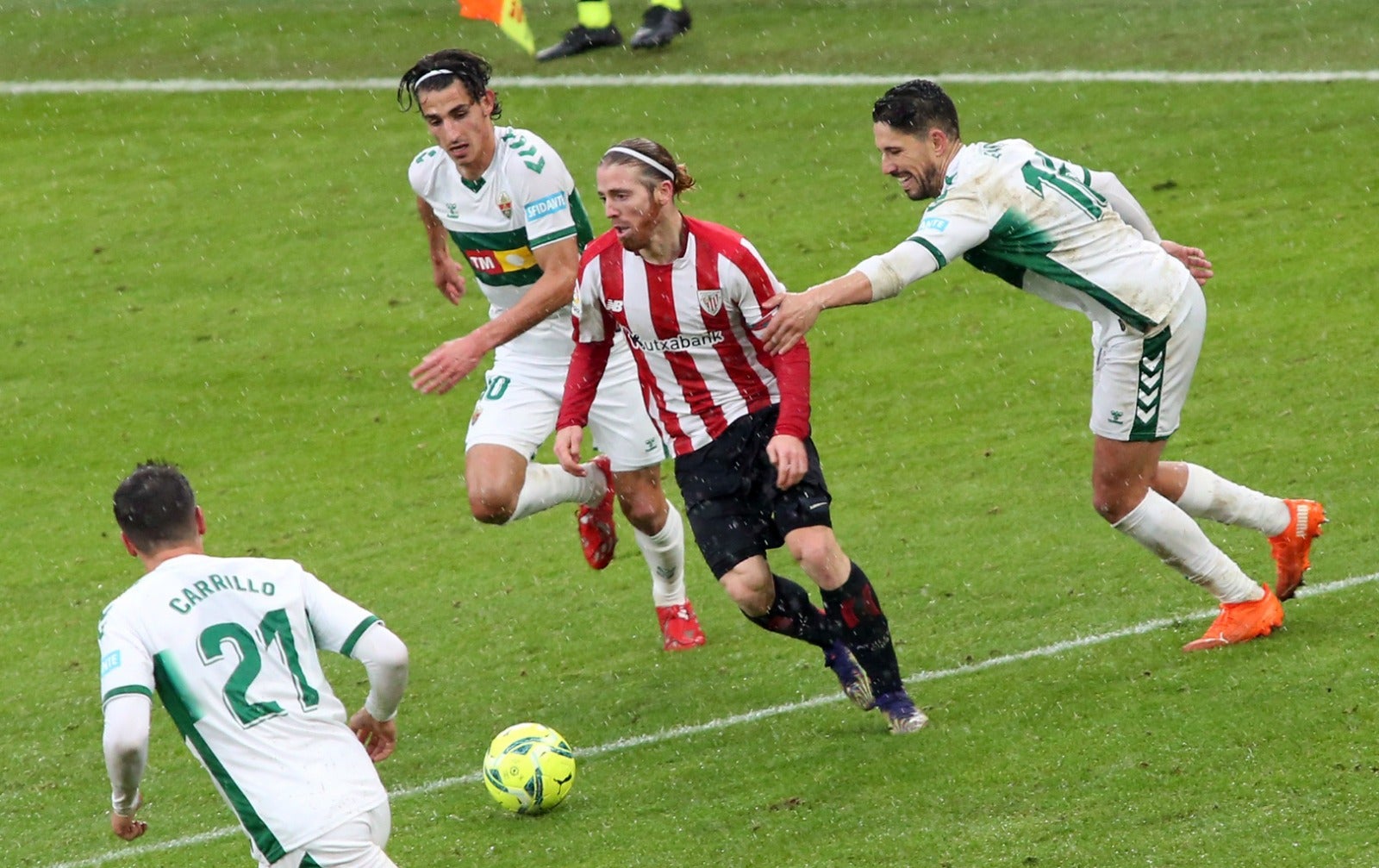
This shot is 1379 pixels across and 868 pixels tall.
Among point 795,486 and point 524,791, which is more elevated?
point 795,486

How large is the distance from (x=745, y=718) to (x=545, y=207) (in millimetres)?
2325

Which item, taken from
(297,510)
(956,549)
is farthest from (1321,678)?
(297,510)

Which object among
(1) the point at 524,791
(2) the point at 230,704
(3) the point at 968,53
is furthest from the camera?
(3) the point at 968,53

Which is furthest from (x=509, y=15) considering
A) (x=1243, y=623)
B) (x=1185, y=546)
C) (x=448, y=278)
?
(x=1243, y=623)

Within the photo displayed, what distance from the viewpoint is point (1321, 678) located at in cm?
605

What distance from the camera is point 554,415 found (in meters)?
7.91

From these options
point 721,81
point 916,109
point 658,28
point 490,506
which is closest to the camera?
point 916,109

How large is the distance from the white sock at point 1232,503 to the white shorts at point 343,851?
12.0 feet

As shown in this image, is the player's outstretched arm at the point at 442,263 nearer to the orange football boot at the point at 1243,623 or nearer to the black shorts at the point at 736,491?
the black shorts at the point at 736,491

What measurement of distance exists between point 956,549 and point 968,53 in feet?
31.0

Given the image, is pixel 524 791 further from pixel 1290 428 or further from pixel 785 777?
pixel 1290 428

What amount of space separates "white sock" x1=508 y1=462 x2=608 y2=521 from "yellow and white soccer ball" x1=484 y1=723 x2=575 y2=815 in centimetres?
182

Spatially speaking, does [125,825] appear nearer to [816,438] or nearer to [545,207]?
[545,207]

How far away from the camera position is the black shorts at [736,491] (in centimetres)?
626
